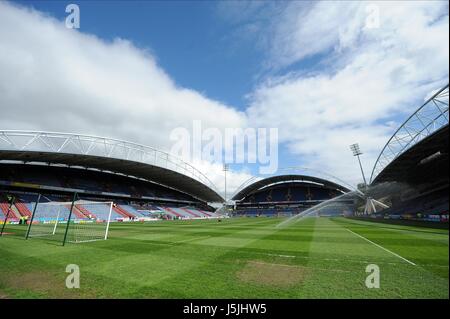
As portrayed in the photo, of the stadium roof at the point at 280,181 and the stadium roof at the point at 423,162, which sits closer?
the stadium roof at the point at 423,162

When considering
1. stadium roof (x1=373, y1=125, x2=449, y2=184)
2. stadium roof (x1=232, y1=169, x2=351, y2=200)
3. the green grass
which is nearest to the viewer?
the green grass

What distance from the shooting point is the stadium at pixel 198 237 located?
6160mm

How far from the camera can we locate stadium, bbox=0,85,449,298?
616 centimetres

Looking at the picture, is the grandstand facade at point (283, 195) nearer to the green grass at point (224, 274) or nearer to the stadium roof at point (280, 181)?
the stadium roof at point (280, 181)

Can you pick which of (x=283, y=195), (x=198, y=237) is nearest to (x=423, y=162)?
(x=198, y=237)

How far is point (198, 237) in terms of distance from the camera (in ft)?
56.8

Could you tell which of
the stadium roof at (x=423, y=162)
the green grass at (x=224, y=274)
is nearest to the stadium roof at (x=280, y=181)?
the stadium roof at (x=423, y=162)

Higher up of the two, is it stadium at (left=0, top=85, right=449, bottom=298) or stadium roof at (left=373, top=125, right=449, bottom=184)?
stadium roof at (left=373, top=125, right=449, bottom=184)

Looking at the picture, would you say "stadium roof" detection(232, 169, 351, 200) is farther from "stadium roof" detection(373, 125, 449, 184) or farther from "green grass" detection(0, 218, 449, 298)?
"green grass" detection(0, 218, 449, 298)

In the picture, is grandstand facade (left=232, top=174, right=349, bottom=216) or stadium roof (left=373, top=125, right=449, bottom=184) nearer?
stadium roof (left=373, top=125, right=449, bottom=184)

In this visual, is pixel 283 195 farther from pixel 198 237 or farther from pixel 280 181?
pixel 198 237

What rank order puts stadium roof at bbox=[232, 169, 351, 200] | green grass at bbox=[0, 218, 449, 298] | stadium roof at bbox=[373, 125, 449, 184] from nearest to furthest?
green grass at bbox=[0, 218, 449, 298], stadium roof at bbox=[373, 125, 449, 184], stadium roof at bbox=[232, 169, 351, 200]

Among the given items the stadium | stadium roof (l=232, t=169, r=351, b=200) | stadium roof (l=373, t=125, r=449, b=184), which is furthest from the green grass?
stadium roof (l=232, t=169, r=351, b=200)

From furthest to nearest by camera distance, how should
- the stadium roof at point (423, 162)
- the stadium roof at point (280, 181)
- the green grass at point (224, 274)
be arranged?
the stadium roof at point (280, 181), the stadium roof at point (423, 162), the green grass at point (224, 274)
